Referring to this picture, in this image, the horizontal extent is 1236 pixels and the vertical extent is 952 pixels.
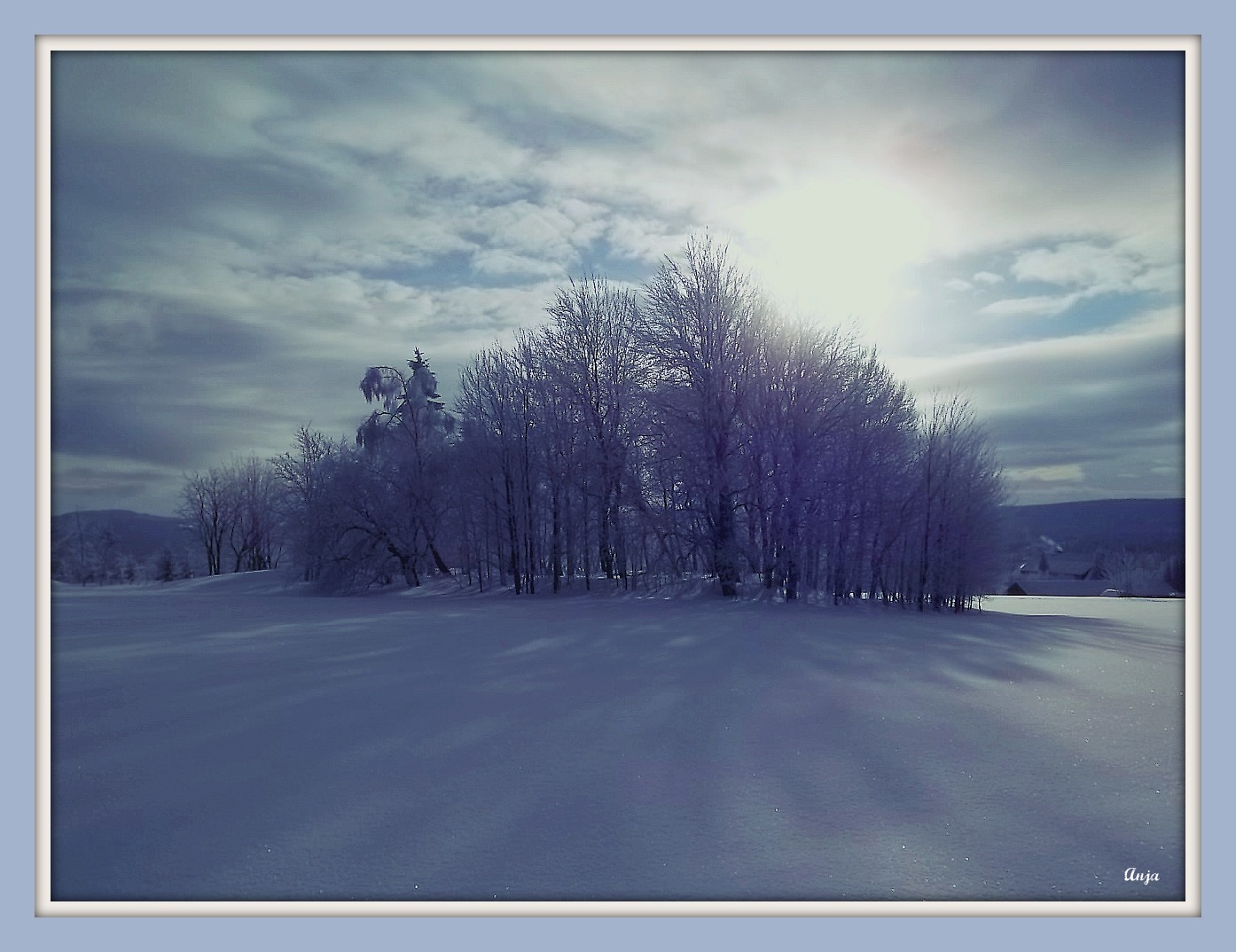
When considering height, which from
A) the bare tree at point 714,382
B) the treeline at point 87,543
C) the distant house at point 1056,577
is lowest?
the distant house at point 1056,577

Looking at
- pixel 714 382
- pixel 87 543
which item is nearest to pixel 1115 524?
pixel 87 543

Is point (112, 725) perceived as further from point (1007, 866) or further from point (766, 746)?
point (1007, 866)

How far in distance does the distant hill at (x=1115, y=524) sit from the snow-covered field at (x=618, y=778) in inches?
30.3

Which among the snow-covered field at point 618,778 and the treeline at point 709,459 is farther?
the treeline at point 709,459

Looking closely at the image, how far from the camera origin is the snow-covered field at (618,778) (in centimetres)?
284

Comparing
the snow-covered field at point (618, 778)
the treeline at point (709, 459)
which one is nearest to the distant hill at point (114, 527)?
the snow-covered field at point (618, 778)

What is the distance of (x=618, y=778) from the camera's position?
3.56 m

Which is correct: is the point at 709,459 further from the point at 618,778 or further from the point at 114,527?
the point at 618,778

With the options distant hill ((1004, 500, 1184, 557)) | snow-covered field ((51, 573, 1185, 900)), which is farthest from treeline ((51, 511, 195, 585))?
distant hill ((1004, 500, 1184, 557))

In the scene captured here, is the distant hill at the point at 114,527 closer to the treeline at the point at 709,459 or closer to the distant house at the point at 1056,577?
the treeline at the point at 709,459

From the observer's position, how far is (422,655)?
735cm

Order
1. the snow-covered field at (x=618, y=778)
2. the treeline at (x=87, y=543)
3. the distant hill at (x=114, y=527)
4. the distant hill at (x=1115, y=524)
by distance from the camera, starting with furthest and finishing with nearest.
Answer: the distant hill at (x=114, y=527), the distant hill at (x=1115, y=524), the treeline at (x=87, y=543), the snow-covered field at (x=618, y=778)

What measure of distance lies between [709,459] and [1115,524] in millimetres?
9837

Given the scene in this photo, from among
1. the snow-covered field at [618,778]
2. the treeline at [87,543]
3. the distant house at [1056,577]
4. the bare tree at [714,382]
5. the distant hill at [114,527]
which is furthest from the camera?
the bare tree at [714,382]
